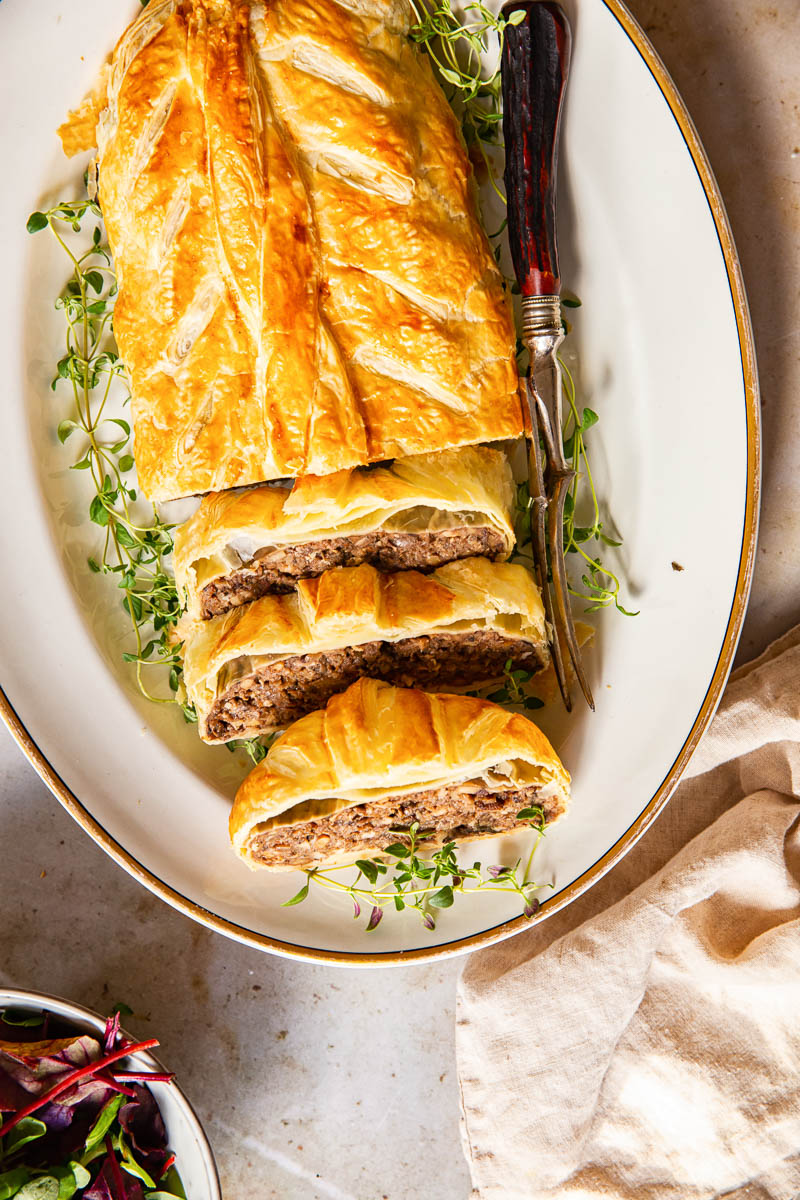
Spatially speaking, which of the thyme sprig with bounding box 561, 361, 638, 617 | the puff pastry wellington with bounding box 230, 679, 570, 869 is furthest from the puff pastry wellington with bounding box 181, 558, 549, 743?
the thyme sprig with bounding box 561, 361, 638, 617

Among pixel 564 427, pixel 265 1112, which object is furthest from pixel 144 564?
pixel 265 1112

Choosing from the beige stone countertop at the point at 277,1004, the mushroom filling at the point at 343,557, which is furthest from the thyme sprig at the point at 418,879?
the mushroom filling at the point at 343,557

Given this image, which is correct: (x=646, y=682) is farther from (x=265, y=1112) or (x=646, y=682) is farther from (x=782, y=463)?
(x=265, y=1112)

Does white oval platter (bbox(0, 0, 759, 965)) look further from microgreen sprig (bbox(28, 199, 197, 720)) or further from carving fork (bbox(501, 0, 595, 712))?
carving fork (bbox(501, 0, 595, 712))

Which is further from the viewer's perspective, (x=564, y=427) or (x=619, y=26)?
(x=564, y=427)

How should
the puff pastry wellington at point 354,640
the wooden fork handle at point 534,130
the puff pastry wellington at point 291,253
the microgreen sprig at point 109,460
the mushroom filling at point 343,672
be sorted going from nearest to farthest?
the puff pastry wellington at point 291,253, the puff pastry wellington at point 354,640, the wooden fork handle at point 534,130, the mushroom filling at point 343,672, the microgreen sprig at point 109,460

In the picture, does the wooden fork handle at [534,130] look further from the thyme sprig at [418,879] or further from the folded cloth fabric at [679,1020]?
the thyme sprig at [418,879]
